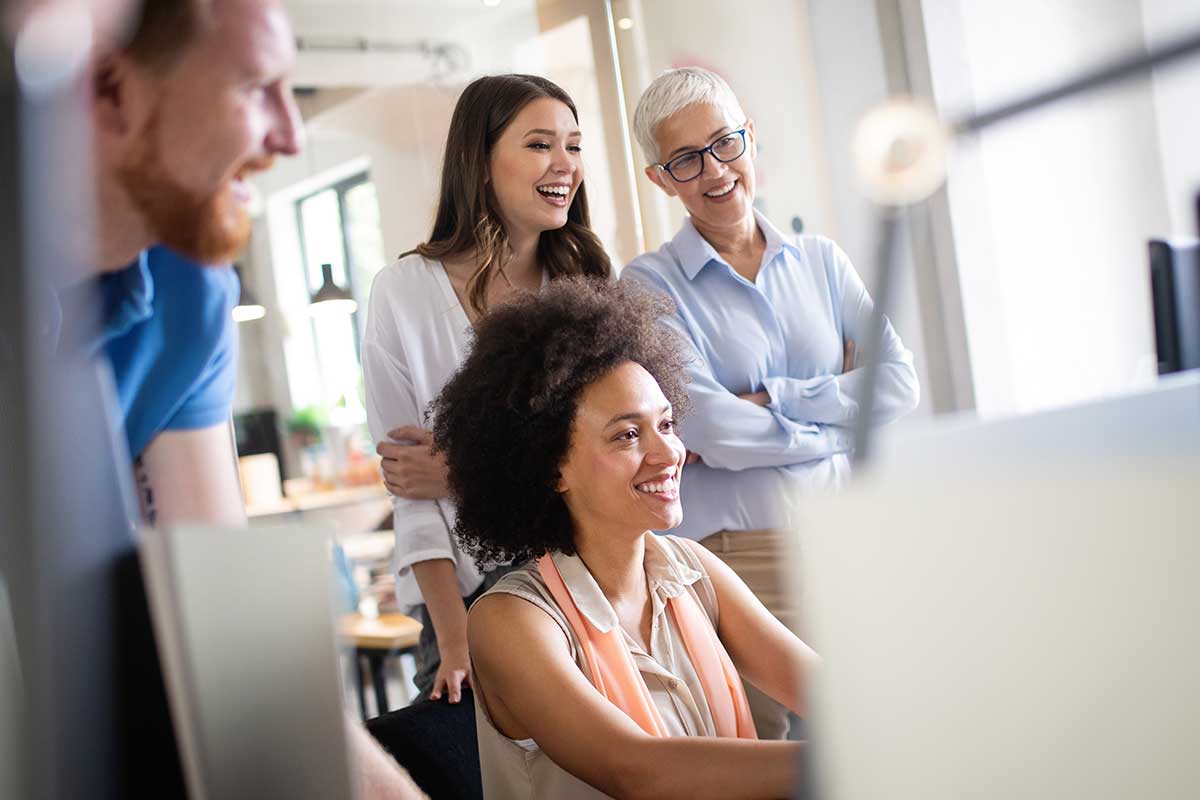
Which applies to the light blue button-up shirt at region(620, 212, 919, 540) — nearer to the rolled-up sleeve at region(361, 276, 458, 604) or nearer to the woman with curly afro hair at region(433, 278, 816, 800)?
the woman with curly afro hair at region(433, 278, 816, 800)

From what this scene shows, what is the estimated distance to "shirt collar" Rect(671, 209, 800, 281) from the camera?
1762mm

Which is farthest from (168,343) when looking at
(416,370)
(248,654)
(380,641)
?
(380,641)

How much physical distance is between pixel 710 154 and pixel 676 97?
10 cm

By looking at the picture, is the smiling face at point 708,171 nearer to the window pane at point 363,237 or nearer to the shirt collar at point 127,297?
the window pane at point 363,237

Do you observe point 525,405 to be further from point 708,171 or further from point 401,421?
point 708,171

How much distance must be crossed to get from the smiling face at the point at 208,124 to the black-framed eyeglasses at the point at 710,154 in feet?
3.45

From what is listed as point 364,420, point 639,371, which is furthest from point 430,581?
point 639,371

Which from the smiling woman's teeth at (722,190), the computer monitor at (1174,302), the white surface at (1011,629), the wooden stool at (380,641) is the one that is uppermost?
the smiling woman's teeth at (722,190)

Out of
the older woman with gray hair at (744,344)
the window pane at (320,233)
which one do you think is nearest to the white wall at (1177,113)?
the older woman with gray hair at (744,344)

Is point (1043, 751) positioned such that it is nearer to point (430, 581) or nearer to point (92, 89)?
point (92, 89)

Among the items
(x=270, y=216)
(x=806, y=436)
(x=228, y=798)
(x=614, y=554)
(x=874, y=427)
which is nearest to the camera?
(x=874, y=427)

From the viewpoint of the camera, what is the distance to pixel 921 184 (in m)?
0.80

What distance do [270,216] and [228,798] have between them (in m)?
0.55

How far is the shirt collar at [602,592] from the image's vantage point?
1.19 metres
